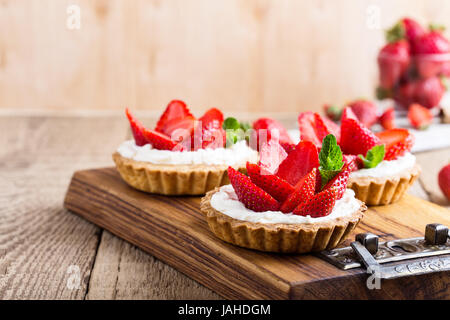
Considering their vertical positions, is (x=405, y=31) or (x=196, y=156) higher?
(x=405, y=31)

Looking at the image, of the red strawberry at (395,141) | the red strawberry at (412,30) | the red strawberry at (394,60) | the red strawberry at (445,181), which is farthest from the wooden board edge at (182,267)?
the red strawberry at (412,30)

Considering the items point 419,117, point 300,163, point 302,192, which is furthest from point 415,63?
point 302,192

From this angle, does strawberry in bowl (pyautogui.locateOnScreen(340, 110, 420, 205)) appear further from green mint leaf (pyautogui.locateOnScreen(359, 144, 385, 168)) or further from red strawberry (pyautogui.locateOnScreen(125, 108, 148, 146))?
red strawberry (pyautogui.locateOnScreen(125, 108, 148, 146))

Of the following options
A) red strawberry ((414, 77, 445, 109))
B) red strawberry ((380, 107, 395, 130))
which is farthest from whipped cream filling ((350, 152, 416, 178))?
red strawberry ((414, 77, 445, 109))

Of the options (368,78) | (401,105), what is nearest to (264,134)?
(401,105)

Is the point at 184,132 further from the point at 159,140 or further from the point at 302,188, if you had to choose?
the point at 302,188

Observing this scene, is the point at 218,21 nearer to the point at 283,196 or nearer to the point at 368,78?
the point at 368,78
